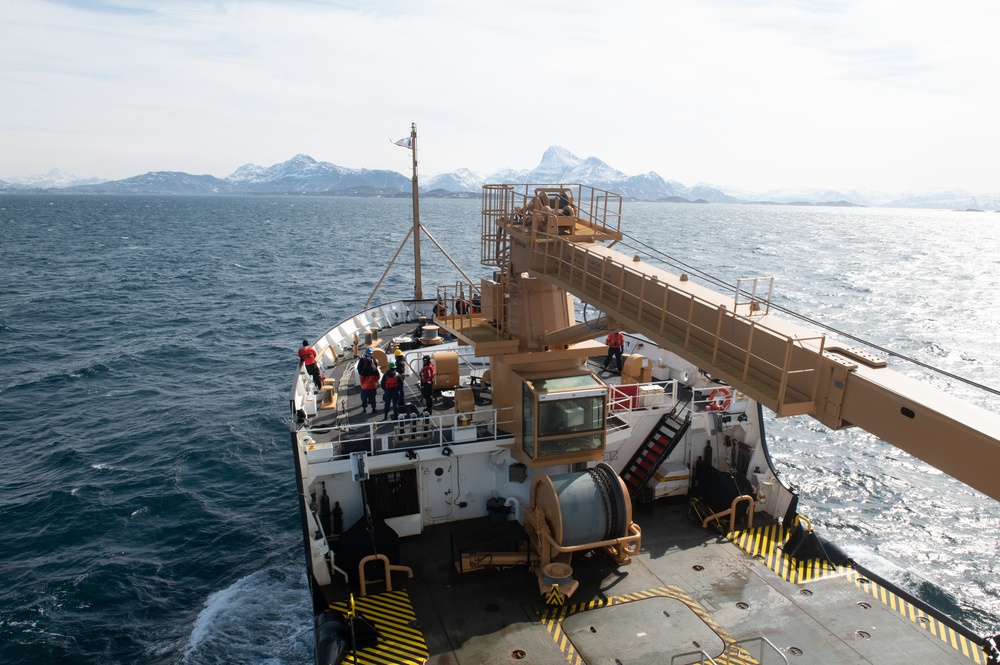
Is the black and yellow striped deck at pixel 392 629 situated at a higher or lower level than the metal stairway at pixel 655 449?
lower

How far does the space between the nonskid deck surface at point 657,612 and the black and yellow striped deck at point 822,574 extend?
63 millimetres

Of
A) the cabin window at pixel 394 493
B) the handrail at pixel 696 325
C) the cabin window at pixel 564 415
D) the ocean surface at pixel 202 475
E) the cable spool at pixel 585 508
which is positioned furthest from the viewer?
the ocean surface at pixel 202 475

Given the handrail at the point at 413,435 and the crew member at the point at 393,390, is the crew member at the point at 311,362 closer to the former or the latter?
the crew member at the point at 393,390

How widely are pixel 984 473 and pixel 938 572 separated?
1783cm

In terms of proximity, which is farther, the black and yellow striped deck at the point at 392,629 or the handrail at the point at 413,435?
the handrail at the point at 413,435

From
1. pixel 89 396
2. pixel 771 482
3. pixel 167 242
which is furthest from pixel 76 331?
pixel 167 242

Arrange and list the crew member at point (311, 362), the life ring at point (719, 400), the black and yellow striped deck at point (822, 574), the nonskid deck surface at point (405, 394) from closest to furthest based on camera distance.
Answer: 1. the black and yellow striped deck at point (822, 574)
2. the life ring at point (719, 400)
3. the nonskid deck surface at point (405, 394)
4. the crew member at point (311, 362)

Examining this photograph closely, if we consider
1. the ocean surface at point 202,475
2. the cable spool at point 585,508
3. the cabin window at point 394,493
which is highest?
the cable spool at point 585,508

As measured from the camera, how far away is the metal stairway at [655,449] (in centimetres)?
1744

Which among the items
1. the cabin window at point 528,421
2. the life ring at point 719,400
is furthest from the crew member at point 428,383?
the life ring at point 719,400

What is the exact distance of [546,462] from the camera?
15.0 m

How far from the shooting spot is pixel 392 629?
12750 mm

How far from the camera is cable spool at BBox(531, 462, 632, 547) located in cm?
1334

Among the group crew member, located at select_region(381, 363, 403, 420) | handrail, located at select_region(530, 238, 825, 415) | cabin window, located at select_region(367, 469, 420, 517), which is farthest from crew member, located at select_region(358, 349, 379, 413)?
handrail, located at select_region(530, 238, 825, 415)
